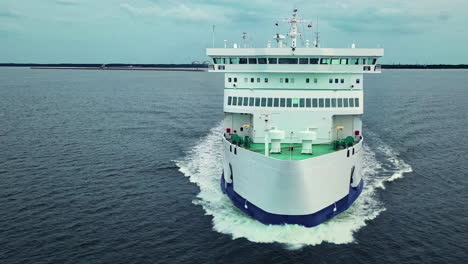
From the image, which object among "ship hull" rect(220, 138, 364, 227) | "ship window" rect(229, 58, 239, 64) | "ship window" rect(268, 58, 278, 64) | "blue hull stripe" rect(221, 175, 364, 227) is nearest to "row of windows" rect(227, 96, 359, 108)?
"ship window" rect(268, 58, 278, 64)

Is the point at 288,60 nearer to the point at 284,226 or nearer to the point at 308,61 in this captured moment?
the point at 308,61

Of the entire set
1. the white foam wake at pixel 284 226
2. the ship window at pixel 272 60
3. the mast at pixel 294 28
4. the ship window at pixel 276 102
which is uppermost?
the mast at pixel 294 28

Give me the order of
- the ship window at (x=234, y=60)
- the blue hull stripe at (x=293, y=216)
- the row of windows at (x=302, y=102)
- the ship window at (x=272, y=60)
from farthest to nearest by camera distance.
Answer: the ship window at (x=234, y=60) < the ship window at (x=272, y=60) < the row of windows at (x=302, y=102) < the blue hull stripe at (x=293, y=216)

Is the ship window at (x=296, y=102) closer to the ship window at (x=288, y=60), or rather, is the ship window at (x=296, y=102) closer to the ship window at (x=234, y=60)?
the ship window at (x=288, y=60)

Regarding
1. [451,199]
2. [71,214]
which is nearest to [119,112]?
[71,214]

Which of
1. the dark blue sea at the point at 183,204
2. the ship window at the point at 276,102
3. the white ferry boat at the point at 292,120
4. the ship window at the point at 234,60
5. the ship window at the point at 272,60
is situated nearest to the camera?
the dark blue sea at the point at 183,204

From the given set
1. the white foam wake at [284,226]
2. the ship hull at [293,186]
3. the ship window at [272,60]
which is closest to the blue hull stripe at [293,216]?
the ship hull at [293,186]

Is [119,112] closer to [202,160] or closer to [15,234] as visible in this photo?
[202,160]

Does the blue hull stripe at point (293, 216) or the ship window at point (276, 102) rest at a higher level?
the ship window at point (276, 102)
